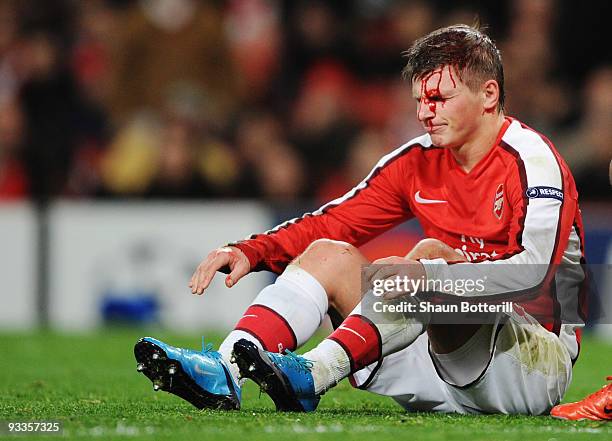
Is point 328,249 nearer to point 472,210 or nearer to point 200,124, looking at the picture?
point 472,210

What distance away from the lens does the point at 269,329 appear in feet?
13.6

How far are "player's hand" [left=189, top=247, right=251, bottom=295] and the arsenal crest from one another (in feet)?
2.97

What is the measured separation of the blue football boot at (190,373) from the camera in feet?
12.9

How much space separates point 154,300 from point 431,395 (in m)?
5.34

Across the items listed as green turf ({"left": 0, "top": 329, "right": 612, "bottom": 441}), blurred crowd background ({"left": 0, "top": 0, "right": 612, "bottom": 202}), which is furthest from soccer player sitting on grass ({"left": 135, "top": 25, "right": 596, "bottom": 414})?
blurred crowd background ({"left": 0, "top": 0, "right": 612, "bottom": 202})

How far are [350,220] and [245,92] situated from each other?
22.5ft

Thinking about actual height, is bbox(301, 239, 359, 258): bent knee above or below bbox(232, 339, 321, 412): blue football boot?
above

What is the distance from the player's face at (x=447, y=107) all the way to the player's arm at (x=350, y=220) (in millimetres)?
364

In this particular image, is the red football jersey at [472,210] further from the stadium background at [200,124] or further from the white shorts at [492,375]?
the stadium background at [200,124]

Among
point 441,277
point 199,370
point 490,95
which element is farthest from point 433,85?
point 199,370

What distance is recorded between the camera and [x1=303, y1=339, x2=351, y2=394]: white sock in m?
4.00

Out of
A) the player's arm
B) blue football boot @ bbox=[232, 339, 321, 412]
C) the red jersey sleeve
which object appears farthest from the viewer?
the red jersey sleeve

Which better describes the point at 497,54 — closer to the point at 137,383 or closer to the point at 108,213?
the point at 137,383

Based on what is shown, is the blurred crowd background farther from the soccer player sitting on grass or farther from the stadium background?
the soccer player sitting on grass
